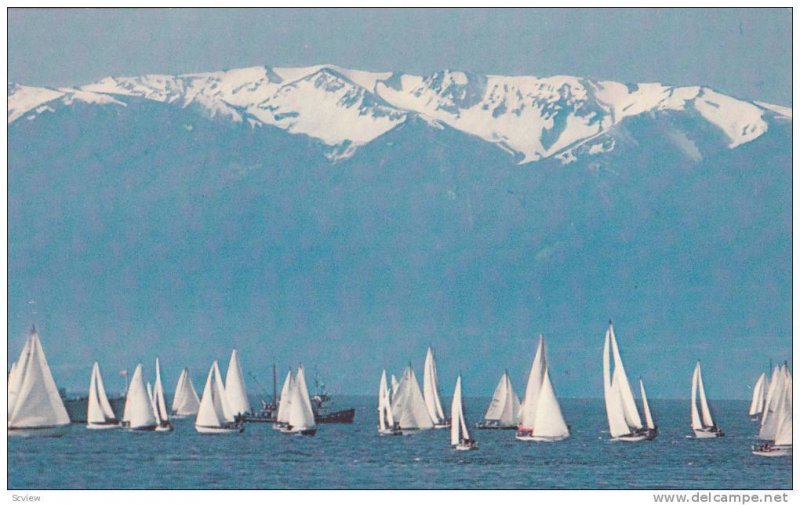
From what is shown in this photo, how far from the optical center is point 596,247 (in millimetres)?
56469

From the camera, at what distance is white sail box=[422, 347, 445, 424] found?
6059 cm

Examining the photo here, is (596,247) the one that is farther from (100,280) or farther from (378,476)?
(100,280)

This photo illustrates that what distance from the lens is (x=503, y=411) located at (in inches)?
2687

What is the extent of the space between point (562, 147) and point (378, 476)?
10.2 metres

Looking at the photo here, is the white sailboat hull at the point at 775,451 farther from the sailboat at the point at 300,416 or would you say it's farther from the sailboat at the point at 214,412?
the sailboat at the point at 214,412

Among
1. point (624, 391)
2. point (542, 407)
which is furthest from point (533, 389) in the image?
point (624, 391)

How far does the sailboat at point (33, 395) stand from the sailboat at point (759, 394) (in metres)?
18.1

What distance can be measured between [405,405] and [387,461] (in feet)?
22.3

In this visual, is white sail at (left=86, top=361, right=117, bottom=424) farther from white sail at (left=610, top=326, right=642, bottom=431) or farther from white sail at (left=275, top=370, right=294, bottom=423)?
white sail at (left=610, top=326, right=642, bottom=431)

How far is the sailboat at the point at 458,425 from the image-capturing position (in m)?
59.3

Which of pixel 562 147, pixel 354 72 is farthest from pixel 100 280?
pixel 562 147

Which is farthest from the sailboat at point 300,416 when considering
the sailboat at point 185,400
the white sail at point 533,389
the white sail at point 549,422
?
the white sail at point 549,422

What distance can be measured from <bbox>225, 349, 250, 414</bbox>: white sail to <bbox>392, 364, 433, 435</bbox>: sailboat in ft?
15.6

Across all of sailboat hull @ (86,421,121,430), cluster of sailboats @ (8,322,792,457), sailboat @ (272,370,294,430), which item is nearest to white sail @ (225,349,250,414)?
cluster of sailboats @ (8,322,792,457)
